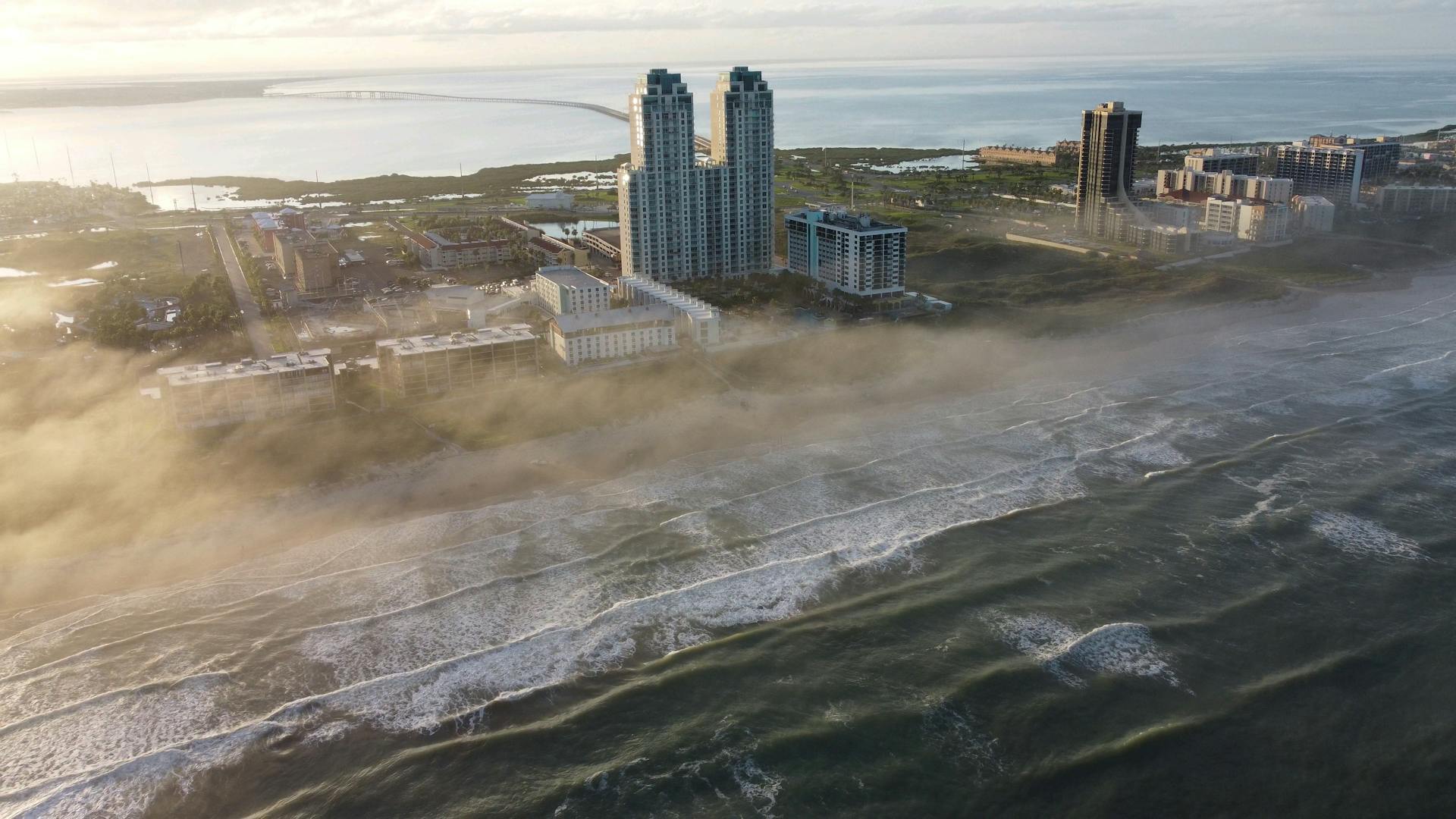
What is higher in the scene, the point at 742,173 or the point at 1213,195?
the point at 742,173

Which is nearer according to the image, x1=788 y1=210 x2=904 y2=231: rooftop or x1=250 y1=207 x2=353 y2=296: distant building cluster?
x1=788 y1=210 x2=904 y2=231: rooftop

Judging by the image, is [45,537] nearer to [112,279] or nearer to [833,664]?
[833,664]

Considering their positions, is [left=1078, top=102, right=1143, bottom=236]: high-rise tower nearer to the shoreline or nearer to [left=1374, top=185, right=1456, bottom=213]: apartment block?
[left=1374, top=185, right=1456, bottom=213]: apartment block

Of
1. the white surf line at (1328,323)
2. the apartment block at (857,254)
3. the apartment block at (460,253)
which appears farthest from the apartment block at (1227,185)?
the apartment block at (460,253)

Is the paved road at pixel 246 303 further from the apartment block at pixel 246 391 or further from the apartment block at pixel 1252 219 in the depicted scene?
the apartment block at pixel 1252 219

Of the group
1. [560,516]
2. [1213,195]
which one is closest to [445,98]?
[1213,195]

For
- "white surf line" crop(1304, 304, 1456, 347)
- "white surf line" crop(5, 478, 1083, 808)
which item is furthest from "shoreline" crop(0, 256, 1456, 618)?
"white surf line" crop(5, 478, 1083, 808)

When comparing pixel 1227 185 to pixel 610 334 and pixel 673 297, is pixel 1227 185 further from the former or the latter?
pixel 610 334
